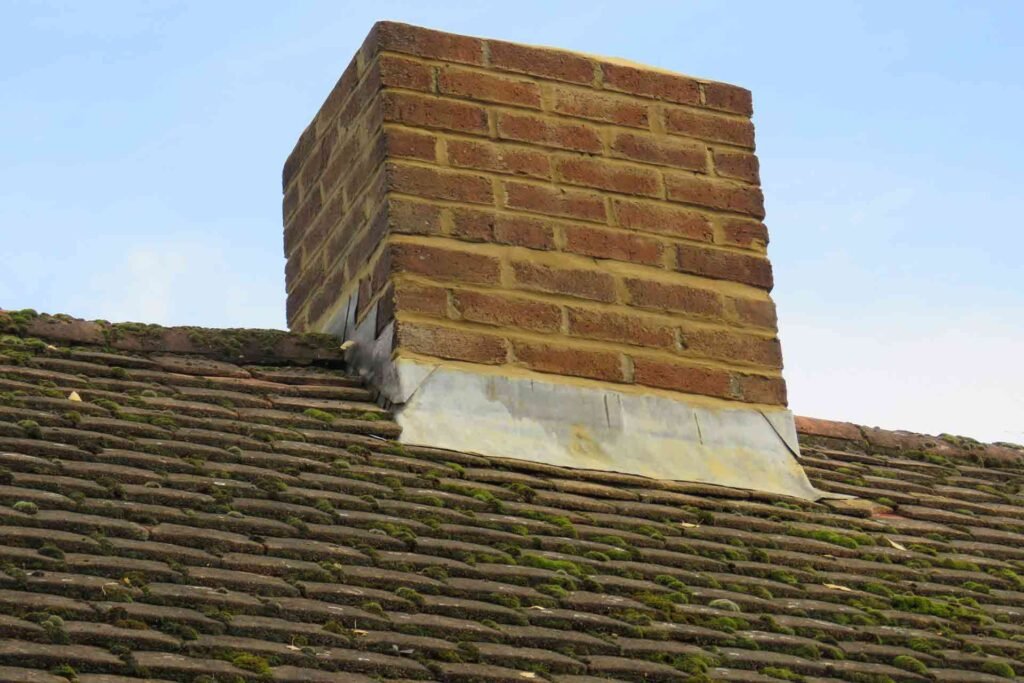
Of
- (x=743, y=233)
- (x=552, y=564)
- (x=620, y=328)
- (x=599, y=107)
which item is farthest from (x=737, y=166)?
(x=552, y=564)

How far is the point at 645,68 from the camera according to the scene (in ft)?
23.6

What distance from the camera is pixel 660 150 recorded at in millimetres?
7027

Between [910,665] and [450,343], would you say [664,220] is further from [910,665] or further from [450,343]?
[910,665]

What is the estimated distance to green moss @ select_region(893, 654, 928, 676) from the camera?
5242 millimetres

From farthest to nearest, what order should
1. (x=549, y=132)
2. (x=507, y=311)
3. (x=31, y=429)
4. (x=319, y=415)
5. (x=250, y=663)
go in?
(x=549, y=132) < (x=507, y=311) < (x=319, y=415) < (x=31, y=429) < (x=250, y=663)

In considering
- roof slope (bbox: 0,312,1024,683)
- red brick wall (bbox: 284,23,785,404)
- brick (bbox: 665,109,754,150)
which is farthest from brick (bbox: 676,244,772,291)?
roof slope (bbox: 0,312,1024,683)

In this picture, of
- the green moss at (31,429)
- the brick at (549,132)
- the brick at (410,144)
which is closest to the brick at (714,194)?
the brick at (549,132)

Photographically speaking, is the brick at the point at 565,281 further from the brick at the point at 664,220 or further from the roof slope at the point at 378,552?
the roof slope at the point at 378,552

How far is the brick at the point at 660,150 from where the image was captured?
695cm

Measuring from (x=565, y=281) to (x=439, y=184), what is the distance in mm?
565

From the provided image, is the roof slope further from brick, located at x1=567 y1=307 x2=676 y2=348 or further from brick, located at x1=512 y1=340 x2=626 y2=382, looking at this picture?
brick, located at x1=567 y1=307 x2=676 y2=348

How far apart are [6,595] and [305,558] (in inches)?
36.2

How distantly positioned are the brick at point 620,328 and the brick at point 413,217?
570 mm

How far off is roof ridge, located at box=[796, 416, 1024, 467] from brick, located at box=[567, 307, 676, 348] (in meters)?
0.81
